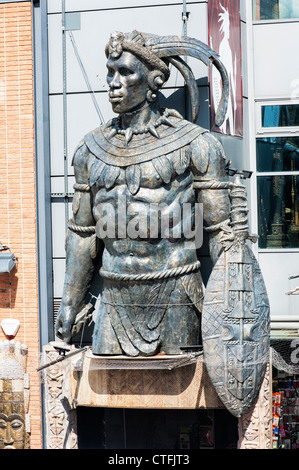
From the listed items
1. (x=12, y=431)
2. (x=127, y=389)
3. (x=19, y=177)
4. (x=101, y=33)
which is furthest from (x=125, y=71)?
(x=12, y=431)

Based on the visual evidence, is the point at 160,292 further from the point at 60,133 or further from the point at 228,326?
the point at 60,133

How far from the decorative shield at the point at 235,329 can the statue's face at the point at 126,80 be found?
1.62 metres

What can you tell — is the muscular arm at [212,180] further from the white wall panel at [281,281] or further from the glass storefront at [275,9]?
the glass storefront at [275,9]

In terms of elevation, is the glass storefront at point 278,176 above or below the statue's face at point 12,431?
above

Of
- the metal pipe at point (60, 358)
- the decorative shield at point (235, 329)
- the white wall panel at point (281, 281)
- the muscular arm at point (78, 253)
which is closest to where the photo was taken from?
the decorative shield at point (235, 329)

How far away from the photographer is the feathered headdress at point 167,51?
9.13 metres

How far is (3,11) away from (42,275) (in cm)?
275

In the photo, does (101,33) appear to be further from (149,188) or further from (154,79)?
(149,188)

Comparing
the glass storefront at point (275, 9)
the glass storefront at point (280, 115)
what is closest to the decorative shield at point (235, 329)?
the glass storefront at point (280, 115)

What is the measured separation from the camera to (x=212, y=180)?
30.4 ft

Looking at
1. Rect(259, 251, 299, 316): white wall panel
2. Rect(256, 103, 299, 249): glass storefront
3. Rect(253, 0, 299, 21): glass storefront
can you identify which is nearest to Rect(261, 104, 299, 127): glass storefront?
Rect(256, 103, 299, 249): glass storefront

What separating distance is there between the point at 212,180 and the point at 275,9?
9.22 feet

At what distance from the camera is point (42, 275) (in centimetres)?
1047

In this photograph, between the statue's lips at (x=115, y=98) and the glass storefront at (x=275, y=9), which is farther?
the glass storefront at (x=275, y=9)
